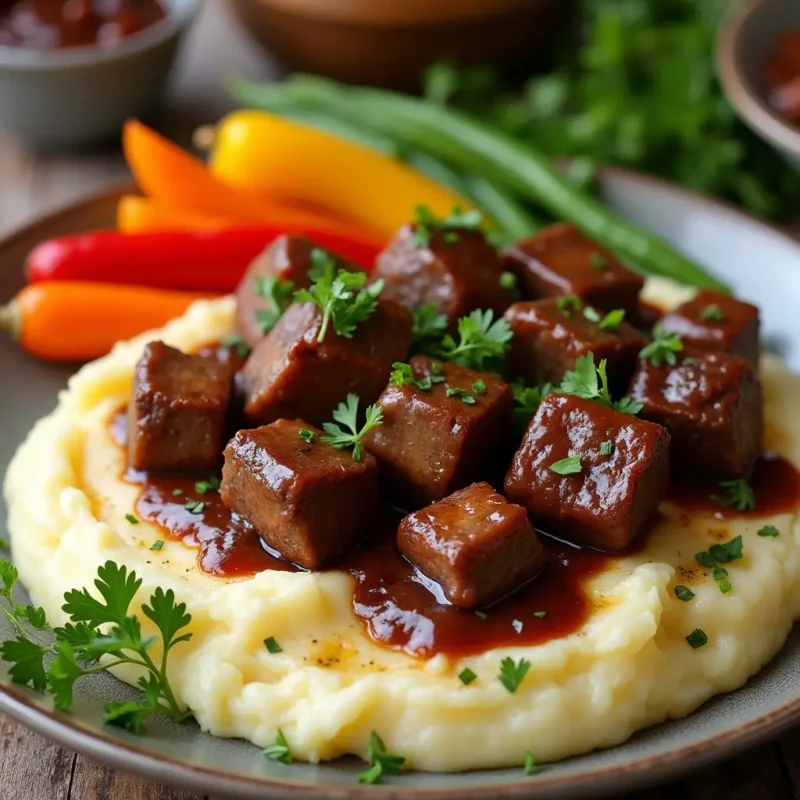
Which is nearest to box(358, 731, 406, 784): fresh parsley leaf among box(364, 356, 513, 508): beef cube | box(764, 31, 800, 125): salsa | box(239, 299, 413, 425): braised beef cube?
box(364, 356, 513, 508): beef cube

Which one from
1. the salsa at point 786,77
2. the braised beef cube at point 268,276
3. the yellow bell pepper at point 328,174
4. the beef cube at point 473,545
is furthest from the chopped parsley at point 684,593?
the salsa at point 786,77

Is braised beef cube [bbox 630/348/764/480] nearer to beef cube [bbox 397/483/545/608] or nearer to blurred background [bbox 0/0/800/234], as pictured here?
beef cube [bbox 397/483/545/608]

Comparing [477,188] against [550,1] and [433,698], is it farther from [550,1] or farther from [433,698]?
[433,698]

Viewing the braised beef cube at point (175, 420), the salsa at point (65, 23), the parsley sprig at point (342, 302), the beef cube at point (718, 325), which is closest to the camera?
the parsley sprig at point (342, 302)

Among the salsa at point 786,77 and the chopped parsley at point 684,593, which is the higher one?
the salsa at point 786,77

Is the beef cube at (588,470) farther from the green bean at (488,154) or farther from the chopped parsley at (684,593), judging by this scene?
the green bean at (488,154)

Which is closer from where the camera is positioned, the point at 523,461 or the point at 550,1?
the point at 523,461

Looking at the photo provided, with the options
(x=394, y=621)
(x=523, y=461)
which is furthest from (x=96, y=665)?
(x=523, y=461)
